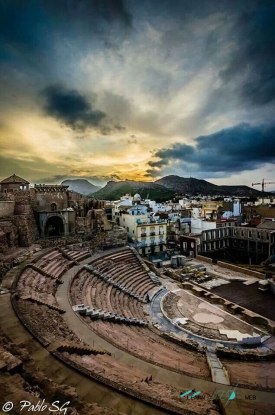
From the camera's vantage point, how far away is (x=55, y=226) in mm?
35062

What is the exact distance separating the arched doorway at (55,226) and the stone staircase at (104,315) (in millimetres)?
Answer: 19709

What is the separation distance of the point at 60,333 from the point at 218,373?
26.8 feet

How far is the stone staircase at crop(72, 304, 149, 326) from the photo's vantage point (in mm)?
15023

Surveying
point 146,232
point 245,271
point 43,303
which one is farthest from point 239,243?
point 43,303

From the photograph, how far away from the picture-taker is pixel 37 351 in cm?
880

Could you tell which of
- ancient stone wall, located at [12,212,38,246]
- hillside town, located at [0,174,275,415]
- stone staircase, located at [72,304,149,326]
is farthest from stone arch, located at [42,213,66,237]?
stone staircase, located at [72,304,149,326]

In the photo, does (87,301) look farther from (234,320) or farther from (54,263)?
(234,320)

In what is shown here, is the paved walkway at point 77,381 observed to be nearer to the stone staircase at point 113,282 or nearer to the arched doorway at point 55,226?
the stone staircase at point 113,282

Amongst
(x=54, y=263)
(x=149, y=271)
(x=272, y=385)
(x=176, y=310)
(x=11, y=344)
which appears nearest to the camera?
(x=11, y=344)

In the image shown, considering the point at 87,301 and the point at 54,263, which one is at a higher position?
the point at 54,263

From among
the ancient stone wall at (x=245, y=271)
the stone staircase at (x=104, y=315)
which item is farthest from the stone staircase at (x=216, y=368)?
the ancient stone wall at (x=245, y=271)

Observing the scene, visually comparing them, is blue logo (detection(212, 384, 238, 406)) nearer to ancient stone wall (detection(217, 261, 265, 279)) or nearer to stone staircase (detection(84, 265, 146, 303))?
stone staircase (detection(84, 265, 146, 303))

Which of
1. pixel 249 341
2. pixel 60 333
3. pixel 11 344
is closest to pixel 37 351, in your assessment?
pixel 11 344

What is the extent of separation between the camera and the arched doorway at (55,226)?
111 feet
